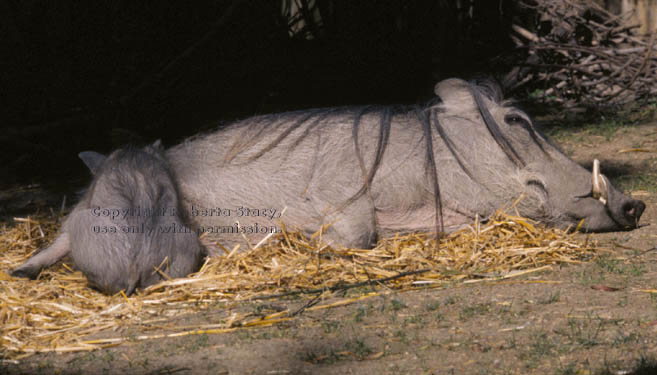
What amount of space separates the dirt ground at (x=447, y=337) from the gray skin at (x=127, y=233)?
0.40 meters

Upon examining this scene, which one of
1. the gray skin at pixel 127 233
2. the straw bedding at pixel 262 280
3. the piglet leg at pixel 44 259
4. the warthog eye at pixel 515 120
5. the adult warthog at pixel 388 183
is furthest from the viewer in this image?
the warthog eye at pixel 515 120

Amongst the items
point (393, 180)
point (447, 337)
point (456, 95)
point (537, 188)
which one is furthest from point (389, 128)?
point (447, 337)

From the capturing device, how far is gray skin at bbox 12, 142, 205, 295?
298cm

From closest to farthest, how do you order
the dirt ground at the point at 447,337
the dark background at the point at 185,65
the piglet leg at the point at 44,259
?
the dirt ground at the point at 447,337 → the piglet leg at the point at 44,259 → the dark background at the point at 185,65

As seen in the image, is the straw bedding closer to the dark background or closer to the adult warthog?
the adult warthog

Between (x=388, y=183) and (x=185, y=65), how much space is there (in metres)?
3.55

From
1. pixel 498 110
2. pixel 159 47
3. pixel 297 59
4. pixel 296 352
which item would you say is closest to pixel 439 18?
pixel 297 59

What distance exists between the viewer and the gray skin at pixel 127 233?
298 cm

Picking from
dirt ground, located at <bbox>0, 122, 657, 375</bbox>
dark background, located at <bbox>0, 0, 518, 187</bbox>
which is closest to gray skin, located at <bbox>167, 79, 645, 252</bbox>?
dirt ground, located at <bbox>0, 122, 657, 375</bbox>

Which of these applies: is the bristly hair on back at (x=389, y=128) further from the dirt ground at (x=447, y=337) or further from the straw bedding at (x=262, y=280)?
the dirt ground at (x=447, y=337)

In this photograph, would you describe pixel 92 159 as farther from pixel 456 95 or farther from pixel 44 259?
pixel 456 95

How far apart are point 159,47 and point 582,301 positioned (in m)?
4.94

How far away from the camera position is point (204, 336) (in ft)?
8.13

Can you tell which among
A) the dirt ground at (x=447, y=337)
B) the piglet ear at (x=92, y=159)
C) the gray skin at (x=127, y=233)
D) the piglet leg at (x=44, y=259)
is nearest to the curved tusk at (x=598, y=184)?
the dirt ground at (x=447, y=337)
